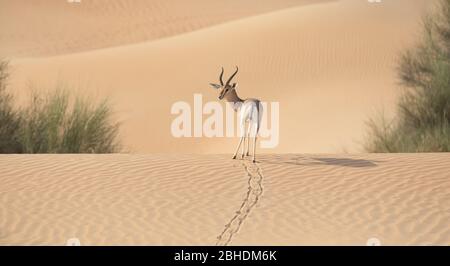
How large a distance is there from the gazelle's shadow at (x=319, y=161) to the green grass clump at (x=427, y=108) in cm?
360

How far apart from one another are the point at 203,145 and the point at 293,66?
8.89 metres

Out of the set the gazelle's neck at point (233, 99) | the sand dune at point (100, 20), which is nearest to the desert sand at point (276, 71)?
the gazelle's neck at point (233, 99)

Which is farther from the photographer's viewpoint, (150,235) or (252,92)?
(252,92)

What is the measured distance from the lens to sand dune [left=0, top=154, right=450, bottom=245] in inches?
303

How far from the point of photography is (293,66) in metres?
28.9

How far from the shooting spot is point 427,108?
1603 cm

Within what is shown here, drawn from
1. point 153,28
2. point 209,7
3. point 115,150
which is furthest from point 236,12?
point 115,150

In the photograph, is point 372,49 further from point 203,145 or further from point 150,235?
point 150,235

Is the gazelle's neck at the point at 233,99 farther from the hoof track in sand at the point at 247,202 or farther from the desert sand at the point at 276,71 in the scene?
the desert sand at the point at 276,71

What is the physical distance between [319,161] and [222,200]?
2718mm

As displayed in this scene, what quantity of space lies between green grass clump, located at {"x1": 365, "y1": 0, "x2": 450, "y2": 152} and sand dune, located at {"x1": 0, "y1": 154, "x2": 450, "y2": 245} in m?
3.38

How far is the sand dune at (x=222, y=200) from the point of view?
7684 millimetres

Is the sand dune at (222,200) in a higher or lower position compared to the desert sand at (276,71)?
lower

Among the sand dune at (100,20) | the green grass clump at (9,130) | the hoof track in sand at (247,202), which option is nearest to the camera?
the hoof track in sand at (247,202)
